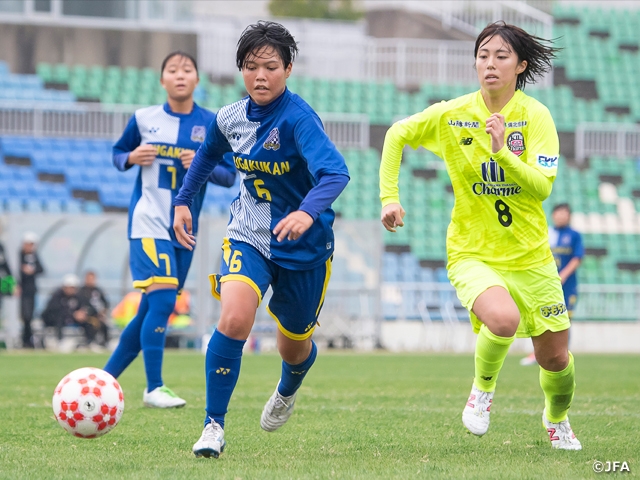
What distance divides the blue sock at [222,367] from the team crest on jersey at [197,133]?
300 cm

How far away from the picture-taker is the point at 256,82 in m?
5.06

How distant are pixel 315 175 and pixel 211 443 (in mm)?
1335

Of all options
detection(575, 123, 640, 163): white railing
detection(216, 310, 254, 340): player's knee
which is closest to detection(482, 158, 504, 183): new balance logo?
detection(216, 310, 254, 340): player's knee

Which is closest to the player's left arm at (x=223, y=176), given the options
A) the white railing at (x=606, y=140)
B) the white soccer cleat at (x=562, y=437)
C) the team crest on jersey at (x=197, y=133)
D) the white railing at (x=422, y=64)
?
the team crest on jersey at (x=197, y=133)

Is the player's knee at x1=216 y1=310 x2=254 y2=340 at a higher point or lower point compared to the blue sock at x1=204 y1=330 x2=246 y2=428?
higher

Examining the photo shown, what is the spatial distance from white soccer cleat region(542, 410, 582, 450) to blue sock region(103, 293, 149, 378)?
318 centimetres

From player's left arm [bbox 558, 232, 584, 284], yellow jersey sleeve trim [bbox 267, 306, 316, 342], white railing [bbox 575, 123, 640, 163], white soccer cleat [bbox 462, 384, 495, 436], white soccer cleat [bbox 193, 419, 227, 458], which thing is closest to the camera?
white soccer cleat [bbox 193, 419, 227, 458]

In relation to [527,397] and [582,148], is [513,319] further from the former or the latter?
[582,148]

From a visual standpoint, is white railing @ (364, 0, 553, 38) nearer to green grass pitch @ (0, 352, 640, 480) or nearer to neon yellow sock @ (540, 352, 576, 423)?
green grass pitch @ (0, 352, 640, 480)

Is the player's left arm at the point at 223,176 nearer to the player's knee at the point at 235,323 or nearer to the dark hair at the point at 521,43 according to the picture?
the dark hair at the point at 521,43

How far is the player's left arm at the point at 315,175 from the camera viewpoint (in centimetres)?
461

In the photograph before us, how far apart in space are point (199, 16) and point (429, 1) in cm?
813

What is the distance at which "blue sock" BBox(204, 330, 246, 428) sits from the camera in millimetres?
4922

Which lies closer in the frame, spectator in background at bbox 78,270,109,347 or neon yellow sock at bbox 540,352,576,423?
neon yellow sock at bbox 540,352,576,423
